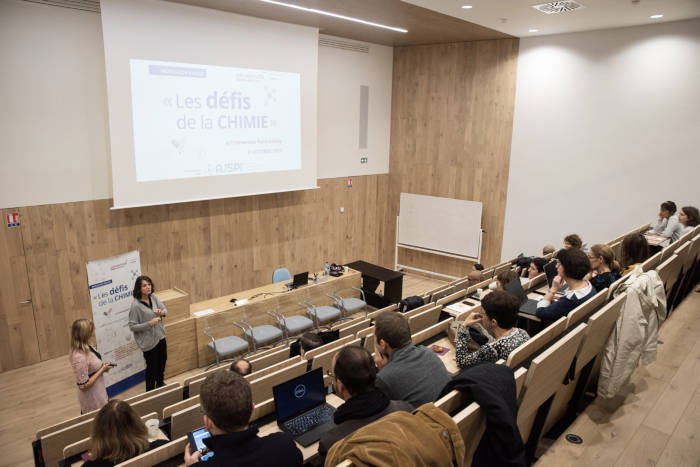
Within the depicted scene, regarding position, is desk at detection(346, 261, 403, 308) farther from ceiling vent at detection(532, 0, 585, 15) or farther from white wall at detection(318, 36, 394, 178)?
ceiling vent at detection(532, 0, 585, 15)

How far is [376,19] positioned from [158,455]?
21.8ft

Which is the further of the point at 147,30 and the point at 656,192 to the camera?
the point at 656,192

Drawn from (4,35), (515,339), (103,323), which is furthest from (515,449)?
(4,35)

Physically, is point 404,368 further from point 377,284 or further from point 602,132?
point 602,132

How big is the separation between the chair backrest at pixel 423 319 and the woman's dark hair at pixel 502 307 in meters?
1.41

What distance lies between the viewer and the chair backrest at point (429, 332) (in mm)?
3860

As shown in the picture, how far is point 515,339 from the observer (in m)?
2.99

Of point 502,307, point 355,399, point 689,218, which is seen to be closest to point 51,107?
point 355,399

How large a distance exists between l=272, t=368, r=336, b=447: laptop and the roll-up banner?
10.4 feet

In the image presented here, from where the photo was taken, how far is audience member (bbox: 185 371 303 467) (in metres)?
2.01

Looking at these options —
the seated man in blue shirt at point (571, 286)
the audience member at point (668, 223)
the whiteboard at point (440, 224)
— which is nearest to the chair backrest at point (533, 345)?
the seated man in blue shirt at point (571, 286)

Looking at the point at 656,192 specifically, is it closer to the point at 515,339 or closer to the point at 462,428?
the point at 515,339

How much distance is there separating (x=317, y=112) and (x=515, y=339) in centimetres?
662

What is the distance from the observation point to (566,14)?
6.43 metres
